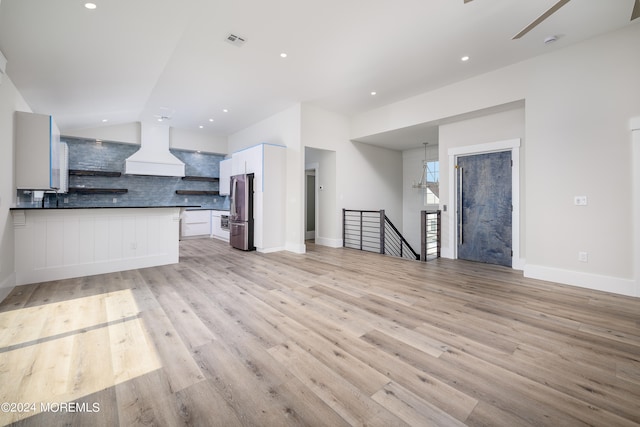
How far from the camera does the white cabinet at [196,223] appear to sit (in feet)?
27.1

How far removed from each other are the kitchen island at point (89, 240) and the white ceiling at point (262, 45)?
181 centimetres

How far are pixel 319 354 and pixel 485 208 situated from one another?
14.7 feet

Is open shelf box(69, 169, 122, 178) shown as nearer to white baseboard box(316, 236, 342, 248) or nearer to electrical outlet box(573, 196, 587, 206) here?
white baseboard box(316, 236, 342, 248)

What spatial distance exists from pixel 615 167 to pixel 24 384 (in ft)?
19.6

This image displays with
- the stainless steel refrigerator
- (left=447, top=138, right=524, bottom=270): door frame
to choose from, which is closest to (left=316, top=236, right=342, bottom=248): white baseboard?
the stainless steel refrigerator

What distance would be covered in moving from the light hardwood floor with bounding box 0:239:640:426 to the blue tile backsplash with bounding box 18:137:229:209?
4624 mm

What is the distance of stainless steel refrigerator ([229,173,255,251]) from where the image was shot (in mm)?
6152

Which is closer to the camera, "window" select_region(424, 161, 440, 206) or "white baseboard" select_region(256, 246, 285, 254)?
"white baseboard" select_region(256, 246, 285, 254)

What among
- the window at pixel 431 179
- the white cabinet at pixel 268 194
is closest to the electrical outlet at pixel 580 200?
the window at pixel 431 179

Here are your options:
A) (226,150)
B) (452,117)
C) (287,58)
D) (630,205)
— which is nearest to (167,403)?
(287,58)

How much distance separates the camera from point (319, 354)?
1956 millimetres

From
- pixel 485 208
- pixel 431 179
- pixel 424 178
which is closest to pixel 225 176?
pixel 424 178

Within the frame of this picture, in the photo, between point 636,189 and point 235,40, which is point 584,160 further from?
point 235,40

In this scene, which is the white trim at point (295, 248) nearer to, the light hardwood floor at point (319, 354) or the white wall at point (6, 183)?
the light hardwood floor at point (319, 354)
